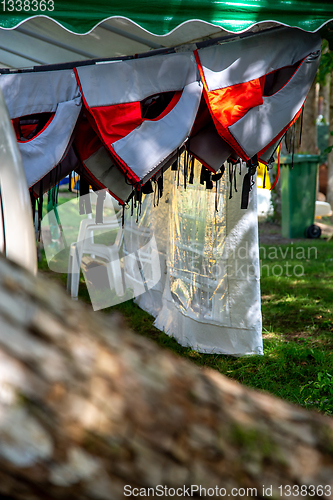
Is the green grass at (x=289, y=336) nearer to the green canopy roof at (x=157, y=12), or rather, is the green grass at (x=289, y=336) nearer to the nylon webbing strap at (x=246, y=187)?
the nylon webbing strap at (x=246, y=187)

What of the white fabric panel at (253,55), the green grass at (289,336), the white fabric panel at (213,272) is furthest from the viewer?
the white fabric panel at (213,272)

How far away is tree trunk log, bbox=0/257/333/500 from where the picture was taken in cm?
59

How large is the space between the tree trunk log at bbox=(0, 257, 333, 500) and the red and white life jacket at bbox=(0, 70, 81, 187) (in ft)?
5.20

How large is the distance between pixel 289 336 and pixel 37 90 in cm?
316

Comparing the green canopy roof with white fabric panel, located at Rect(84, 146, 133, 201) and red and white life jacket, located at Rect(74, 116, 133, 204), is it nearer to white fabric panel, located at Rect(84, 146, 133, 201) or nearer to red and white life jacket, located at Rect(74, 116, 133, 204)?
red and white life jacket, located at Rect(74, 116, 133, 204)

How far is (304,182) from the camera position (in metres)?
8.73

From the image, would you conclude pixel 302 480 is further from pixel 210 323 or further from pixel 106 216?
pixel 106 216

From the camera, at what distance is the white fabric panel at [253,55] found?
2299 mm

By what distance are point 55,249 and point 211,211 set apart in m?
3.37

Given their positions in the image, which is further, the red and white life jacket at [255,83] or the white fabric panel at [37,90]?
the red and white life jacket at [255,83]

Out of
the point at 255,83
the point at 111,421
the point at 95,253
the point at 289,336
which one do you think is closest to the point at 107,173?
the point at 255,83

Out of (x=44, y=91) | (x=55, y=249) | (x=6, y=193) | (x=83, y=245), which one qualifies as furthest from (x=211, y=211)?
(x=55, y=249)

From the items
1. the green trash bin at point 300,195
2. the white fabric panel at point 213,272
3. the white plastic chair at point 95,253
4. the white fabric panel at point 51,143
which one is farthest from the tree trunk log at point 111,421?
the green trash bin at point 300,195

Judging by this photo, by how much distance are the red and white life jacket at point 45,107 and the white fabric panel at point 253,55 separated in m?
0.73
